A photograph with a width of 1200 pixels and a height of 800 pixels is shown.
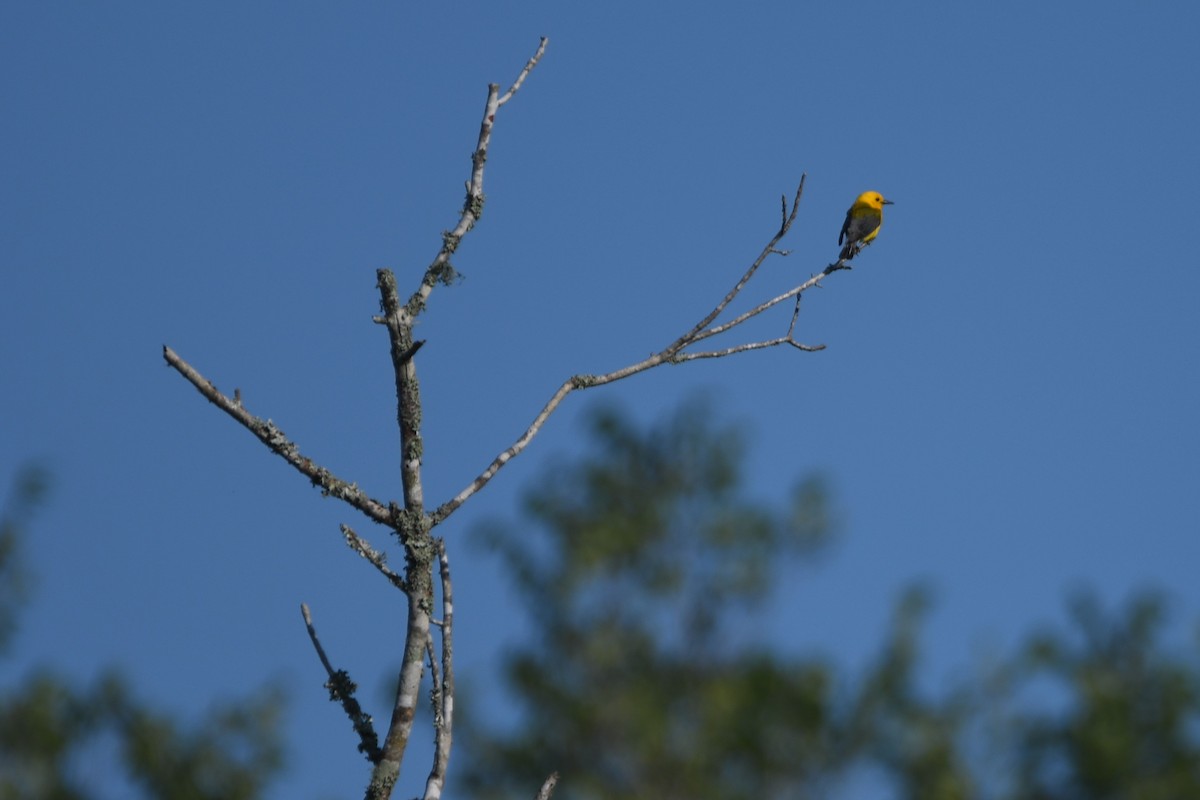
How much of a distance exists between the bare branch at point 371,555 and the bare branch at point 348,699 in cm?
24

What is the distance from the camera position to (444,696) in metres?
4.05

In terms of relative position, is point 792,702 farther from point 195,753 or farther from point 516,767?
point 516,767

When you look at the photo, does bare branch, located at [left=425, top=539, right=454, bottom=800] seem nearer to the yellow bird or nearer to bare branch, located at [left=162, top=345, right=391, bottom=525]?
bare branch, located at [left=162, top=345, right=391, bottom=525]

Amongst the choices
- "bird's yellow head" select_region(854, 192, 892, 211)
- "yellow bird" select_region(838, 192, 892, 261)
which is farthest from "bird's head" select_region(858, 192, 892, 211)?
"yellow bird" select_region(838, 192, 892, 261)

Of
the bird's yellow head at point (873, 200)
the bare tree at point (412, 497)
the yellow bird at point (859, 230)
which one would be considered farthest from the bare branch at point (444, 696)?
the bird's yellow head at point (873, 200)

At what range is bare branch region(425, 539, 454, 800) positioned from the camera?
13.2ft

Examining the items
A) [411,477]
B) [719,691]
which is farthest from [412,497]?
[719,691]

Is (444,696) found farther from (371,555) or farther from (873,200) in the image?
(873,200)

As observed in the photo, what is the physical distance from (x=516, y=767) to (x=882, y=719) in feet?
23.7

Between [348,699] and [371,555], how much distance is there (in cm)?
46

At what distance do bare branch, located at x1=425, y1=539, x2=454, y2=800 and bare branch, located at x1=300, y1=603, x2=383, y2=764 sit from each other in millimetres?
210

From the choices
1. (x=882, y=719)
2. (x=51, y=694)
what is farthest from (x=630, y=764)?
(x=51, y=694)

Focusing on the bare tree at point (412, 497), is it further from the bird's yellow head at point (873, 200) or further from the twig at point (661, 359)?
the bird's yellow head at point (873, 200)

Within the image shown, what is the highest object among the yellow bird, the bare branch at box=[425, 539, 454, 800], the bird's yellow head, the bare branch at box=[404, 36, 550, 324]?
the bird's yellow head
